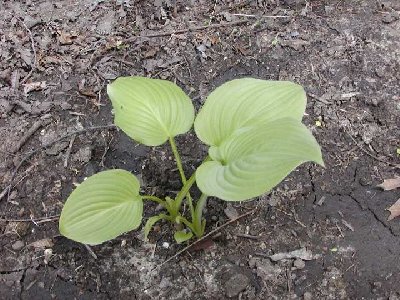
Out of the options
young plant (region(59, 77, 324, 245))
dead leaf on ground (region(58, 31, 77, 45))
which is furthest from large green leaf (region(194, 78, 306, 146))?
dead leaf on ground (region(58, 31, 77, 45))

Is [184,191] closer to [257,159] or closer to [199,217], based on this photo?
[199,217]

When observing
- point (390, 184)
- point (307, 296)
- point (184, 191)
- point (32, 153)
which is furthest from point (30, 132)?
point (390, 184)

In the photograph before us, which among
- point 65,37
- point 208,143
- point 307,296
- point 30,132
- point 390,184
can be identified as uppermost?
point 208,143

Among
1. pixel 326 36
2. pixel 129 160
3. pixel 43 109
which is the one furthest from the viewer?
pixel 326 36

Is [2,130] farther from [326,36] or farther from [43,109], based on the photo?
[326,36]

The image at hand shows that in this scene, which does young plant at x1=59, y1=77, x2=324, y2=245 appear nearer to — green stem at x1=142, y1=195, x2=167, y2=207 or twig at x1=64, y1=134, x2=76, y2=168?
green stem at x1=142, y1=195, x2=167, y2=207

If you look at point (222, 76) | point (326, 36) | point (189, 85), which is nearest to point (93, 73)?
point (189, 85)

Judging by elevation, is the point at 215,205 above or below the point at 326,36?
below
